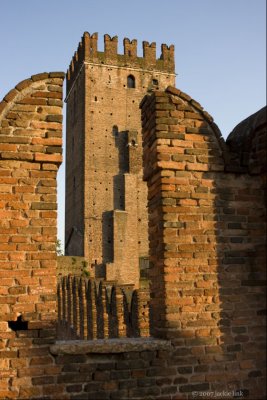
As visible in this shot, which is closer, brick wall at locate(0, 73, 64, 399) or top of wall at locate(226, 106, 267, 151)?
brick wall at locate(0, 73, 64, 399)

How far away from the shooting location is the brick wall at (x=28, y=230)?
343 centimetres

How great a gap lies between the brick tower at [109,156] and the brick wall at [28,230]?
24425 mm

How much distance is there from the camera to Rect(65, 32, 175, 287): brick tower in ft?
95.0

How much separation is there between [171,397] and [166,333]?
52 centimetres

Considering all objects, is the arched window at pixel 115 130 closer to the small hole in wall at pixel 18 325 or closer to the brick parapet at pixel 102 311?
the brick parapet at pixel 102 311

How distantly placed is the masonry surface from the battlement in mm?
29224

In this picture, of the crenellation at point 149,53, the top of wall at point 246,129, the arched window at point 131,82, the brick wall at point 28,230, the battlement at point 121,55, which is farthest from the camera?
the crenellation at point 149,53

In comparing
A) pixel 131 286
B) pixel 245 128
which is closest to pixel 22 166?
pixel 245 128

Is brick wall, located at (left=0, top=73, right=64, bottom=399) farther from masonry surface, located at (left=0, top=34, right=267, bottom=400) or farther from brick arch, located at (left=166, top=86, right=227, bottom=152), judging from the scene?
brick arch, located at (left=166, top=86, right=227, bottom=152)

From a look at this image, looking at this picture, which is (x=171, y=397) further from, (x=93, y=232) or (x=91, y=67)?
(x=91, y=67)

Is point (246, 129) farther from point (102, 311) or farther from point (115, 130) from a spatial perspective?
point (115, 130)

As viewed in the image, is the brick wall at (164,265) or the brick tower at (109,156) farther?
the brick tower at (109,156)

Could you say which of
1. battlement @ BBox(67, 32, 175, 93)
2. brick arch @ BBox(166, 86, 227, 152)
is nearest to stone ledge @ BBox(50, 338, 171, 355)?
brick arch @ BBox(166, 86, 227, 152)

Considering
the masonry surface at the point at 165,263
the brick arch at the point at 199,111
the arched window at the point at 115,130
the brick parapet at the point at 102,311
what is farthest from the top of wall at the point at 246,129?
the arched window at the point at 115,130
